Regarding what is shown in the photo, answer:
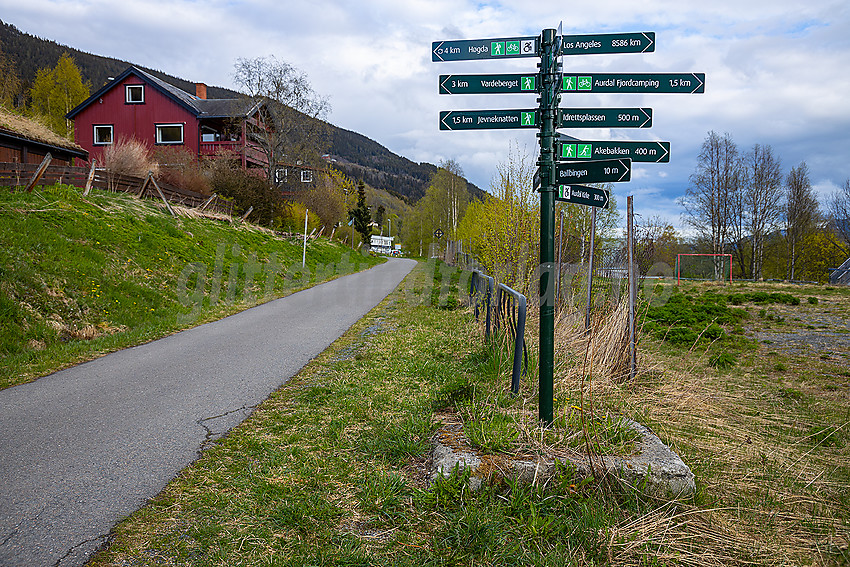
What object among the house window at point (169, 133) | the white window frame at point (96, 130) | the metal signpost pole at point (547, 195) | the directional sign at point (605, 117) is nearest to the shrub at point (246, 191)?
the house window at point (169, 133)

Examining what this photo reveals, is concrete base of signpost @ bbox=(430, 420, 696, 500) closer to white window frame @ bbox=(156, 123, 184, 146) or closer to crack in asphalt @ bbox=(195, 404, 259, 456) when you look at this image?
crack in asphalt @ bbox=(195, 404, 259, 456)

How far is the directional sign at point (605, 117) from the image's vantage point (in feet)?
14.1

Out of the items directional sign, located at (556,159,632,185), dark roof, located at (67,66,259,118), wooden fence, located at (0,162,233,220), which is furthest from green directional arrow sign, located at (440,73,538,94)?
dark roof, located at (67,66,259,118)

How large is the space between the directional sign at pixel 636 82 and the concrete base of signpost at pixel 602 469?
8.66 ft

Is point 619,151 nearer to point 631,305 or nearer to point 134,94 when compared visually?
point 631,305

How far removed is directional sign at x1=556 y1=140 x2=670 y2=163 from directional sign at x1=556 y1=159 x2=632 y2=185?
0.21 meters

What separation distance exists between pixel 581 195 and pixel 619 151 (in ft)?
1.43

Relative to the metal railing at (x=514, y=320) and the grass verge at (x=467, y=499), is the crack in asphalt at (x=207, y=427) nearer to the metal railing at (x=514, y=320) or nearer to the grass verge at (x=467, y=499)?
the grass verge at (x=467, y=499)

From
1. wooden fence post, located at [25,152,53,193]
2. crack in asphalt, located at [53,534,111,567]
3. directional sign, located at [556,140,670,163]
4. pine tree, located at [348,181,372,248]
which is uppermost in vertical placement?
pine tree, located at [348,181,372,248]

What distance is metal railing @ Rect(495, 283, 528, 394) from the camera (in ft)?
16.0

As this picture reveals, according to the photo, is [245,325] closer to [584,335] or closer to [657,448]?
[584,335]

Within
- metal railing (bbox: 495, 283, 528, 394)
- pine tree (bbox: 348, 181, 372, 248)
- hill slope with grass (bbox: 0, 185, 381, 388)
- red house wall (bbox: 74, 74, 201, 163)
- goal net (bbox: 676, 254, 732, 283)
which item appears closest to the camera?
metal railing (bbox: 495, 283, 528, 394)

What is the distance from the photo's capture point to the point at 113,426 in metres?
4.79

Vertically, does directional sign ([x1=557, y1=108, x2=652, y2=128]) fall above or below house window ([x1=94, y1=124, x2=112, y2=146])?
below
